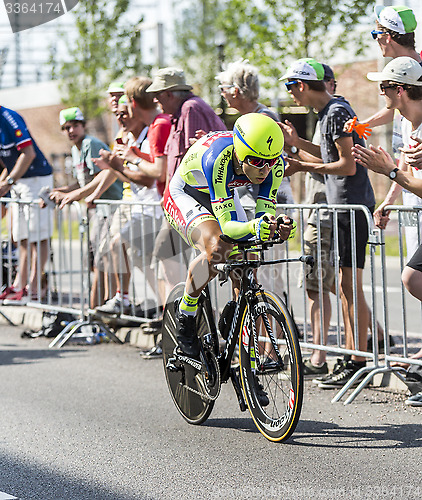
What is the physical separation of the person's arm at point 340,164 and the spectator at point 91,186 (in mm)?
2797

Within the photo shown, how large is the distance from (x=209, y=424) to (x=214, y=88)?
91.3ft

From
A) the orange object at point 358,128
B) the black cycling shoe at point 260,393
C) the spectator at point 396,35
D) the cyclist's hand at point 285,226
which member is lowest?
the black cycling shoe at point 260,393

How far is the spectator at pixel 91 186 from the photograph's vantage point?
9.21 m

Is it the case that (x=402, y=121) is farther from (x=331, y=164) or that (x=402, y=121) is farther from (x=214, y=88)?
(x=214, y=88)

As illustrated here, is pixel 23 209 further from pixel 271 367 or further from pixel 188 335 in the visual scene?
pixel 271 367

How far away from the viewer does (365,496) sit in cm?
428

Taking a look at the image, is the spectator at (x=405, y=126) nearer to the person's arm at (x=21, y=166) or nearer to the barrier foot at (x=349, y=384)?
the barrier foot at (x=349, y=384)

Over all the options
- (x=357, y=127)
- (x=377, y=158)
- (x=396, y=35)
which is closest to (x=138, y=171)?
(x=357, y=127)

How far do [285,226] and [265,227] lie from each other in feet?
0.58

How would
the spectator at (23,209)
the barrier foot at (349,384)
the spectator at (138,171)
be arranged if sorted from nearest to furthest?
the barrier foot at (349,384) → the spectator at (138,171) → the spectator at (23,209)

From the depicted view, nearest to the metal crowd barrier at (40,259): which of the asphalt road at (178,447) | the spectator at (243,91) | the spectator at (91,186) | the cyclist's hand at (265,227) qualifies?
the spectator at (91,186)

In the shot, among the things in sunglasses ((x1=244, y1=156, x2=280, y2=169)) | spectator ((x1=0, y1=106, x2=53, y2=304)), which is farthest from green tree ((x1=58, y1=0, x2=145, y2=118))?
sunglasses ((x1=244, y1=156, x2=280, y2=169))

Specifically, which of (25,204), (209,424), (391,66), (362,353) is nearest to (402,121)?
(391,66)

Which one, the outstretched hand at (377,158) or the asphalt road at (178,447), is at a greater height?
the outstretched hand at (377,158)
